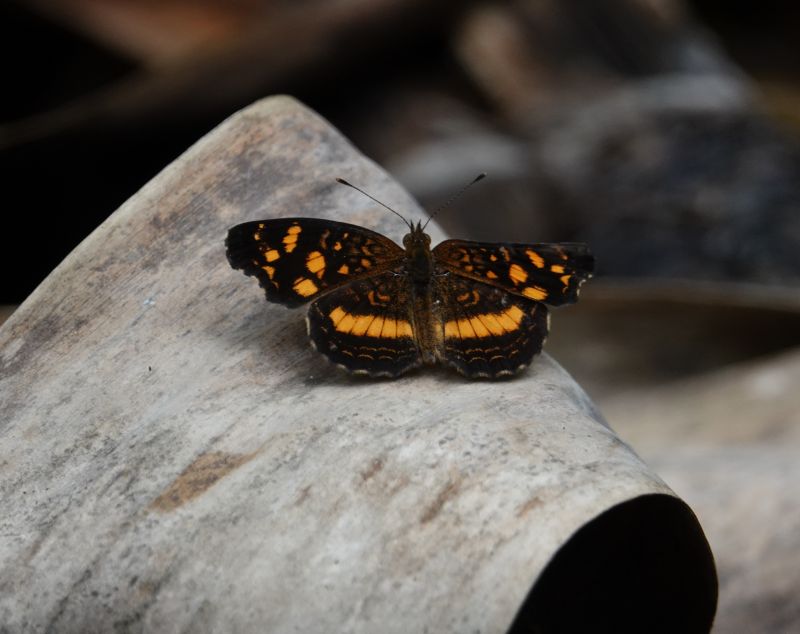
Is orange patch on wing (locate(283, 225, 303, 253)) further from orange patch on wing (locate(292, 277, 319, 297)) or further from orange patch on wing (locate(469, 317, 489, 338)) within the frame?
orange patch on wing (locate(469, 317, 489, 338))

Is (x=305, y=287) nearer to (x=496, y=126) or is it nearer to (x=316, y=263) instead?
(x=316, y=263)

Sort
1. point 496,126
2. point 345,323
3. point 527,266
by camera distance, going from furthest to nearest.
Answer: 1. point 496,126
2. point 527,266
3. point 345,323

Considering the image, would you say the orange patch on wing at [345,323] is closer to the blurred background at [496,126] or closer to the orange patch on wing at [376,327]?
the orange patch on wing at [376,327]

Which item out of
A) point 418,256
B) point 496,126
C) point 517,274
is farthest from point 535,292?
point 496,126

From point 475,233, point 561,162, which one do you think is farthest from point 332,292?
point 561,162

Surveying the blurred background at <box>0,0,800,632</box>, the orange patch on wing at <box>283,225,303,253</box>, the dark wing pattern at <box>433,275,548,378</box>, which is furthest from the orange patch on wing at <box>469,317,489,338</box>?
the blurred background at <box>0,0,800,632</box>

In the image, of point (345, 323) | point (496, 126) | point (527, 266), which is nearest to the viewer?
point (345, 323)
